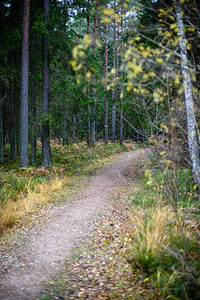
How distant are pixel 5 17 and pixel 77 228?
12697 mm

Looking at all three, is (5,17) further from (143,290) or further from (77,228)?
(143,290)

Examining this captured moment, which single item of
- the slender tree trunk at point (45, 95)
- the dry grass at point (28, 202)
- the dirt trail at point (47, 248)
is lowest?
the dirt trail at point (47, 248)

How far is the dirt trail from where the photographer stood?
10.6 feet

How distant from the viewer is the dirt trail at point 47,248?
3.23 metres

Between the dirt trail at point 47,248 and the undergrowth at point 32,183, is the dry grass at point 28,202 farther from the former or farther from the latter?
the dirt trail at point 47,248

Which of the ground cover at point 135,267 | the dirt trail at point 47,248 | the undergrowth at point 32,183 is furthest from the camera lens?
the undergrowth at point 32,183

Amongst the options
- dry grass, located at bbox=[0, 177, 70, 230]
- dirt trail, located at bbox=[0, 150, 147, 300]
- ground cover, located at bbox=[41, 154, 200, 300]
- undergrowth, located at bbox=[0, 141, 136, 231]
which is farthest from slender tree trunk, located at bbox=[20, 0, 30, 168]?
ground cover, located at bbox=[41, 154, 200, 300]

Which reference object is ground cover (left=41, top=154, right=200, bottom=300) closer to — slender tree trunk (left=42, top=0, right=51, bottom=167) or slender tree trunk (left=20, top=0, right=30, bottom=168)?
slender tree trunk (left=20, top=0, right=30, bottom=168)

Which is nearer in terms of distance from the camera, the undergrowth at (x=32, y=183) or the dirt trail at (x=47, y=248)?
the dirt trail at (x=47, y=248)

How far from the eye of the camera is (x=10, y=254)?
4.16m

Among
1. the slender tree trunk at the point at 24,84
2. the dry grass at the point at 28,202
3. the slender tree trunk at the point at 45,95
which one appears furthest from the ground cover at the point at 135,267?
the slender tree trunk at the point at 45,95

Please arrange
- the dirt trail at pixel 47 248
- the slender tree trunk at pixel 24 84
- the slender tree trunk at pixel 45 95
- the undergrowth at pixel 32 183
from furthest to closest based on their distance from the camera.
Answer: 1. the slender tree trunk at pixel 45 95
2. the slender tree trunk at pixel 24 84
3. the undergrowth at pixel 32 183
4. the dirt trail at pixel 47 248

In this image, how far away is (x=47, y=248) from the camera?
4336 millimetres

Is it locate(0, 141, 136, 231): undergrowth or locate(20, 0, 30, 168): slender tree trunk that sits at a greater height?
locate(20, 0, 30, 168): slender tree trunk
